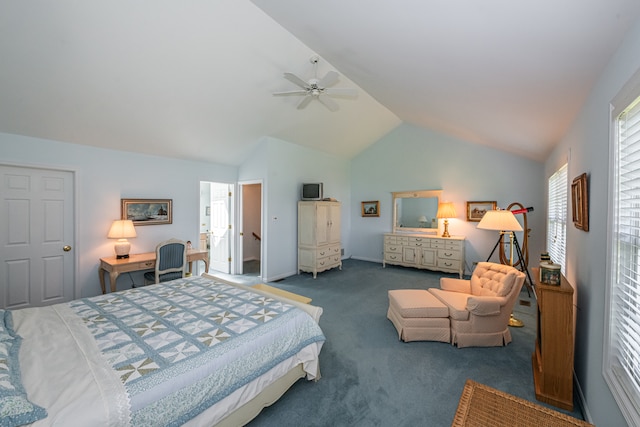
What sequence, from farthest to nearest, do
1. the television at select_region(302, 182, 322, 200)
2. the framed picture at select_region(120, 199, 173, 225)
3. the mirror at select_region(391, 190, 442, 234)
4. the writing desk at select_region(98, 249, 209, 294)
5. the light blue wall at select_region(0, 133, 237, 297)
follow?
the mirror at select_region(391, 190, 442, 234), the television at select_region(302, 182, 322, 200), the framed picture at select_region(120, 199, 173, 225), the writing desk at select_region(98, 249, 209, 294), the light blue wall at select_region(0, 133, 237, 297)

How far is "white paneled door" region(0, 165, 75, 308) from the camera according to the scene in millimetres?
3131

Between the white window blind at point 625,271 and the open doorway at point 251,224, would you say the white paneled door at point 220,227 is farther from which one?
the white window blind at point 625,271

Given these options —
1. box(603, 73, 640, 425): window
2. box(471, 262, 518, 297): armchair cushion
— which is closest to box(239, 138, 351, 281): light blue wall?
box(471, 262, 518, 297): armchair cushion

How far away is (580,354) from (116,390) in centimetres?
304

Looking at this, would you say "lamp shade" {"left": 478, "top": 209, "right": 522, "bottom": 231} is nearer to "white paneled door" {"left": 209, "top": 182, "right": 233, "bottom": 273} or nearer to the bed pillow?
the bed pillow

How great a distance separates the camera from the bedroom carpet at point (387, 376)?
1801 mm

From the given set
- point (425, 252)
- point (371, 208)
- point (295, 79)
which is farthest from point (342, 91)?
point (371, 208)

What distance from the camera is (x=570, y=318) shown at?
1.87 metres

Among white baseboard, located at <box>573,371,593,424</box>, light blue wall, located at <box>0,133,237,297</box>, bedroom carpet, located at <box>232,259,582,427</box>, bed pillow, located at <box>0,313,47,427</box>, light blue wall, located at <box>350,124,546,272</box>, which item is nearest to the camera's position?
bed pillow, located at <box>0,313,47,427</box>

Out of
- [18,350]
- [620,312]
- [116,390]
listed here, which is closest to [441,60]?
[620,312]

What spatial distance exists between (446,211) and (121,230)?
5.77 meters

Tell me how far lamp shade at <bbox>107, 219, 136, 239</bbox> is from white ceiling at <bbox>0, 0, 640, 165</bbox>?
1121mm

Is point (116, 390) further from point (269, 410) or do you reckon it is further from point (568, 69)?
point (568, 69)

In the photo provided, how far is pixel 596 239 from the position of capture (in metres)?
1.65
